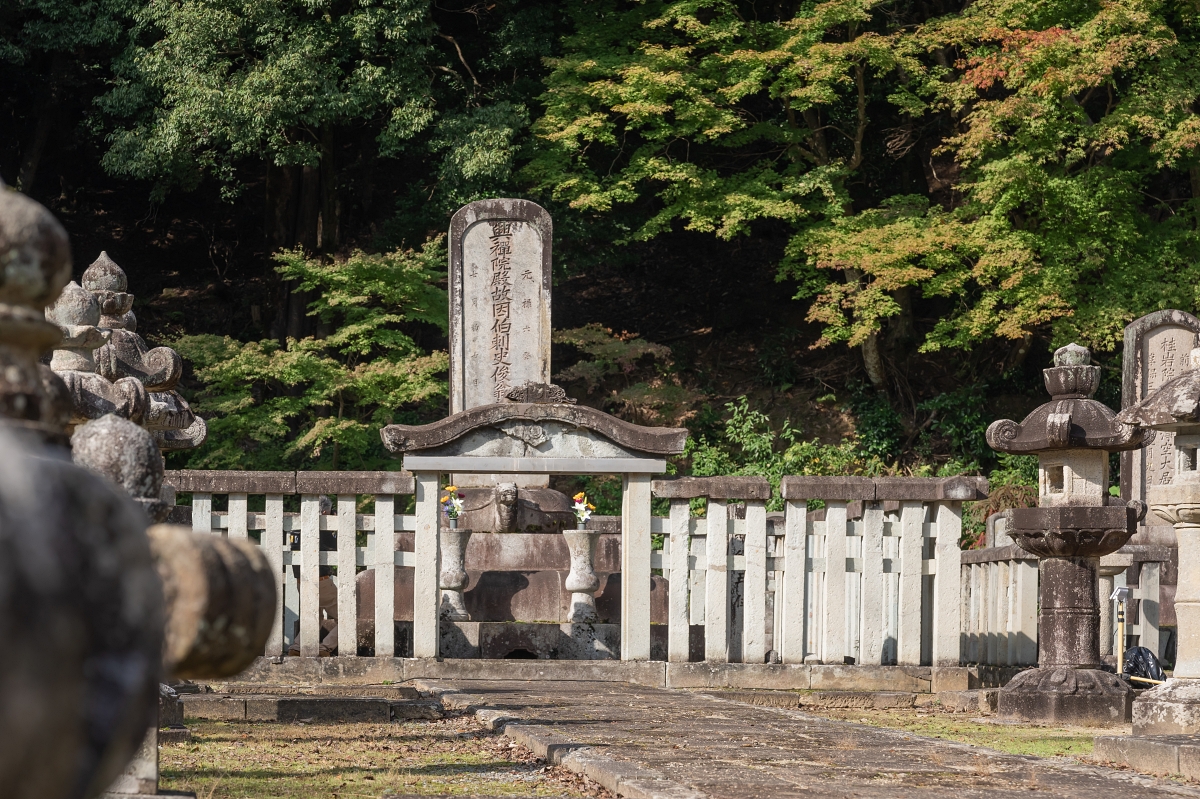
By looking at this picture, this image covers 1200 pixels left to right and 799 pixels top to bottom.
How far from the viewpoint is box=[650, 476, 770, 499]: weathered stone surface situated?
9.47 m

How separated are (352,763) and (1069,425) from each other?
4.63 meters

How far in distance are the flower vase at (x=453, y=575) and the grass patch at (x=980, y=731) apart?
3.11 meters

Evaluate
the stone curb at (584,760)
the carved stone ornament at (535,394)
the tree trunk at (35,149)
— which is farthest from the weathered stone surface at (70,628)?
the tree trunk at (35,149)

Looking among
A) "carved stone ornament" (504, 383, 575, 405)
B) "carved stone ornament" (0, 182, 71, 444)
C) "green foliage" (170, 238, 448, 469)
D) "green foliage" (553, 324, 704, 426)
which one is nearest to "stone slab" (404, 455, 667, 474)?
"carved stone ornament" (504, 383, 575, 405)

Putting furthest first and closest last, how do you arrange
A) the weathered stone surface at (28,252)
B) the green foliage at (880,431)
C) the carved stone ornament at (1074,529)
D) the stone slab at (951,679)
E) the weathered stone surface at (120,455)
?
the green foliage at (880,431), the stone slab at (951,679), the carved stone ornament at (1074,529), the weathered stone surface at (120,455), the weathered stone surface at (28,252)

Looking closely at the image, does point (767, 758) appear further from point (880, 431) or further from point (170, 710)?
point (880, 431)

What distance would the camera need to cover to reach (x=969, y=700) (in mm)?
8438

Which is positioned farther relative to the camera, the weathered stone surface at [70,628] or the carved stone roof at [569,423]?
the carved stone roof at [569,423]

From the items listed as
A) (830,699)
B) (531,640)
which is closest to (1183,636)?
(830,699)

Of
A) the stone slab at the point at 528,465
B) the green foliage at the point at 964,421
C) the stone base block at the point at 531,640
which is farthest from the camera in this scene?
the green foliage at the point at 964,421

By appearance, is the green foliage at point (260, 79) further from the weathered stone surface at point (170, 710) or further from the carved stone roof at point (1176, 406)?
the carved stone roof at point (1176, 406)

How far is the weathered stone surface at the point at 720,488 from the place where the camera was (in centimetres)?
947

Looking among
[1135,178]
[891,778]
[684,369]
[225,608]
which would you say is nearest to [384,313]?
[684,369]

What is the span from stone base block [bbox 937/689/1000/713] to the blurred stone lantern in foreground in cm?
159
